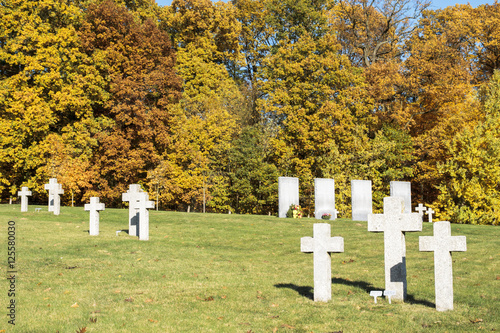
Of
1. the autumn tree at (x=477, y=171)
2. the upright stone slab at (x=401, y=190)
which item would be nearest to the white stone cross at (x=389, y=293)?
the upright stone slab at (x=401, y=190)

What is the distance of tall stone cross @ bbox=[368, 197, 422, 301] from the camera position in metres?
8.19

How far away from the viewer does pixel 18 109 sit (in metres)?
30.5

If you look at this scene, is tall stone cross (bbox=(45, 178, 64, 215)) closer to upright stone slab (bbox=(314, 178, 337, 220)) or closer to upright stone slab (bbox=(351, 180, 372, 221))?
upright stone slab (bbox=(314, 178, 337, 220))

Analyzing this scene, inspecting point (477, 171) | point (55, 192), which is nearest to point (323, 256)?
point (55, 192)

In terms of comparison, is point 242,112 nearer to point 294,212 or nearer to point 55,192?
point 294,212

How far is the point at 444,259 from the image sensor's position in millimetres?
7551

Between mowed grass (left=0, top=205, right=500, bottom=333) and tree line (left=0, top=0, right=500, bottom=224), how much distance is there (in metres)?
15.8

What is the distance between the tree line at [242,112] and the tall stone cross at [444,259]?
2426 centimetres

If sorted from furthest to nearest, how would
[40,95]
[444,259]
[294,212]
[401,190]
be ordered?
[40,95] → [401,190] → [294,212] → [444,259]

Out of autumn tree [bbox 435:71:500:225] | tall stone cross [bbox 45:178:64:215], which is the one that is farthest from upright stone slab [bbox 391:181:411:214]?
tall stone cross [bbox 45:178:64:215]

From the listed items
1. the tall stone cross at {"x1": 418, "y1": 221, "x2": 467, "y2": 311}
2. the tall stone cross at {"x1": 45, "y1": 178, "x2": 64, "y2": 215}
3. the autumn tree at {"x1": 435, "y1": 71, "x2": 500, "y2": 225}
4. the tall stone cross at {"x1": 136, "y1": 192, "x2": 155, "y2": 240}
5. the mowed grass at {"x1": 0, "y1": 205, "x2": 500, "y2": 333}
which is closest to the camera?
the mowed grass at {"x1": 0, "y1": 205, "x2": 500, "y2": 333}

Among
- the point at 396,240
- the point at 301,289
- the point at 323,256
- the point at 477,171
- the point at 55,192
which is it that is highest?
the point at 477,171

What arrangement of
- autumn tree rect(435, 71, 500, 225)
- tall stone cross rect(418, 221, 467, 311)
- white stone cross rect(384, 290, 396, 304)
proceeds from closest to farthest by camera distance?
tall stone cross rect(418, 221, 467, 311) → white stone cross rect(384, 290, 396, 304) → autumn tree rect(435, 71, 500, 225)

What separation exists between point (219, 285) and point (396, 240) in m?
3.59
